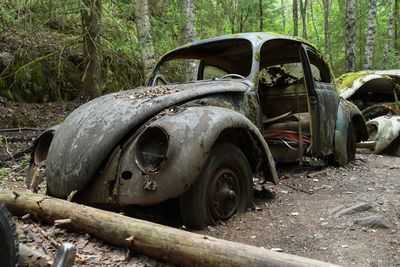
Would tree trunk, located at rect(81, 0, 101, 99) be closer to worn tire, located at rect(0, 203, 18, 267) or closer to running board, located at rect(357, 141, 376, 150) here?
running board, located at rect(357, 141, 376, 150)

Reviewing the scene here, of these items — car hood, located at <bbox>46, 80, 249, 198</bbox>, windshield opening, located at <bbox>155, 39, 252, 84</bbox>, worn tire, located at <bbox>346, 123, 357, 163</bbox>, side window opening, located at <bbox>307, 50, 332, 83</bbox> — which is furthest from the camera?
worn tire, located at <bbox>346, 123, 357, 163</bbox>

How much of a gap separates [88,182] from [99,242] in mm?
646

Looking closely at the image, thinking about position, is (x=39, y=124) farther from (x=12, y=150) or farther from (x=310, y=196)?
(x=310, y=196)

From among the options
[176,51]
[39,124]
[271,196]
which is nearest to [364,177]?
[271,196]

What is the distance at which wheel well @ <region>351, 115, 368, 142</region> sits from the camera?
7.22 metres

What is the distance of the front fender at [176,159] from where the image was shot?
3.24 metres

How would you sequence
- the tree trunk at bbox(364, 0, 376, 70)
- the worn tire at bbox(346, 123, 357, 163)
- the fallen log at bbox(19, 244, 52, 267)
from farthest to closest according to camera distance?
the tree trunk at bbox(364, 0, 376, 70) < the worn tire at bbox(346, 123, 357, 163) < the fallen log at bbox(19, 244, 52, 267)

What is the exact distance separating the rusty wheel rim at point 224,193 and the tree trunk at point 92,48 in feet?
19.4

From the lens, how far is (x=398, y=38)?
23625 mm

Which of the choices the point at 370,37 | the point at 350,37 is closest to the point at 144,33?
the point at 350,37

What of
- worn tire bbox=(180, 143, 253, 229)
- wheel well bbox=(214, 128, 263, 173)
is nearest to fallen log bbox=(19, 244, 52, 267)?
worn tire bbox=(180, 143, 253, 229)

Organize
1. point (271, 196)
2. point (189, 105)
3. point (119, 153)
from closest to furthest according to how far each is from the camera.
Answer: point (119, 153)
point (189, 105)
point (271, 196)

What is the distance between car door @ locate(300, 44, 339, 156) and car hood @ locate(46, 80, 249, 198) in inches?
82.8

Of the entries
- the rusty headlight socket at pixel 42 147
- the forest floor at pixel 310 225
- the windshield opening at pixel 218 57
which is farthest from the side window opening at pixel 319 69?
the rusty headlight socket at pixel 42 147
